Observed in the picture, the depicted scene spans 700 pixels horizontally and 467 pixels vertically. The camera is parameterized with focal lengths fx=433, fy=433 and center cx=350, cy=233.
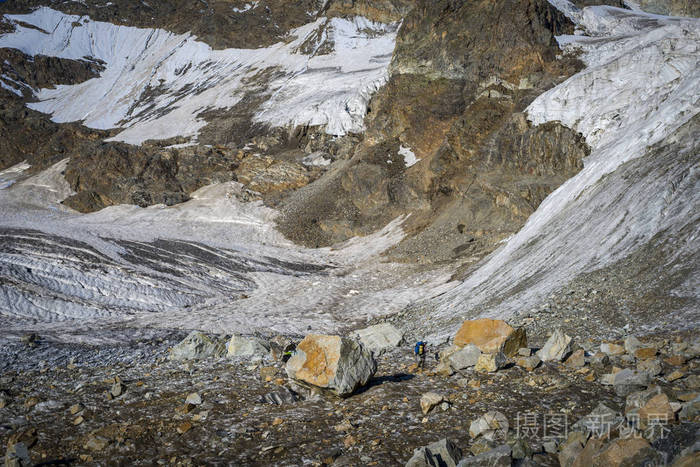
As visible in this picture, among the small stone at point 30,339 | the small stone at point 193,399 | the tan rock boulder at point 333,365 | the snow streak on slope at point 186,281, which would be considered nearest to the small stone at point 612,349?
the tan rock boulder at point 333,365

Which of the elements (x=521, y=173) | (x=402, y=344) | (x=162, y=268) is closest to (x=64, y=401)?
(x=402, y=344)

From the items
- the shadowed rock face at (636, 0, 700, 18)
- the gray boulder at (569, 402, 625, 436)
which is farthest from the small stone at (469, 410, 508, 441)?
the shadowed rock face at (636, 0, 700, 18)

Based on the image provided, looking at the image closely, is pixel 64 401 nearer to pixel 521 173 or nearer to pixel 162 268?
pixel 162 268

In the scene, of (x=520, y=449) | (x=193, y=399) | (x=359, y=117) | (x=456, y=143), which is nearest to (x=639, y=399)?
(x=520, y=449)

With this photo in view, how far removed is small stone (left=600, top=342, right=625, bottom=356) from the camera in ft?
26.9

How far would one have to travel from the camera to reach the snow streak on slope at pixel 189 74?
229ft

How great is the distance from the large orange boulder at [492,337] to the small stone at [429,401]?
245 centimetres

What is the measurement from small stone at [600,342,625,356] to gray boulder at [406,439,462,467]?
14.3ft

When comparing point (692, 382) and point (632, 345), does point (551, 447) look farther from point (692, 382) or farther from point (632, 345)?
point (632, 345)

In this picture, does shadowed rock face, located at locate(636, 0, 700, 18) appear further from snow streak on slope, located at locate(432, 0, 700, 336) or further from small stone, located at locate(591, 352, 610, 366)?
small stone, located at locate(591, 352, 610, 366)

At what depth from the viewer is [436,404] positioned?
748 centimetres

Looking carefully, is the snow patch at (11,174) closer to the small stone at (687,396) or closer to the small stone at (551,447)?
the small stone at (551,447)

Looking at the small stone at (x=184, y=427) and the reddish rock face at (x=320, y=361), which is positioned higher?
the reddish rock face at (x=320, y=361)

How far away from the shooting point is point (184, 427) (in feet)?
26.0
